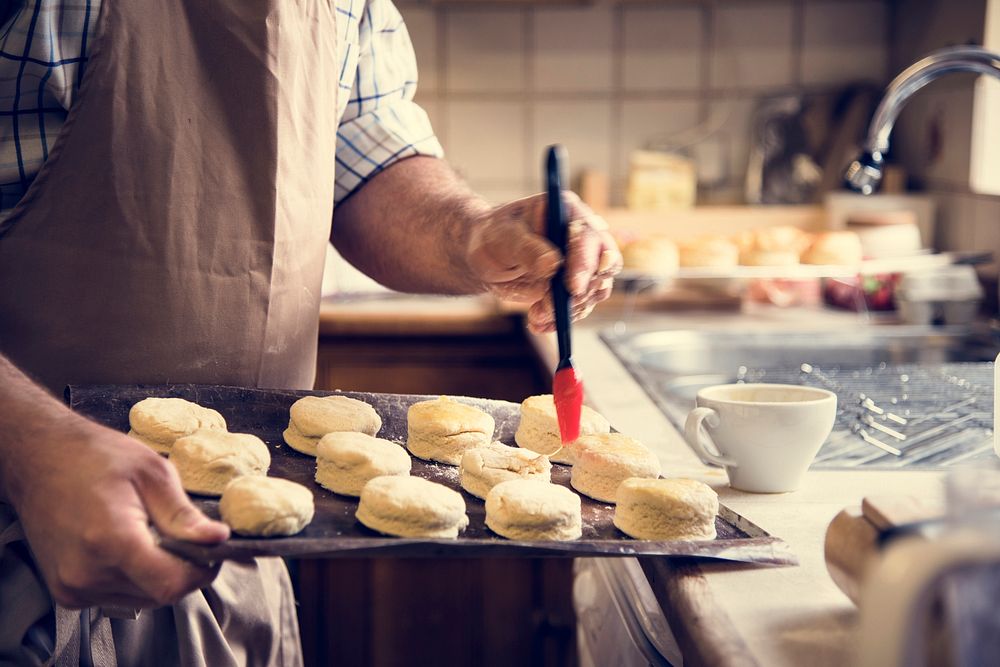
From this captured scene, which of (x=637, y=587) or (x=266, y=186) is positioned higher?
(x=266, y=186)

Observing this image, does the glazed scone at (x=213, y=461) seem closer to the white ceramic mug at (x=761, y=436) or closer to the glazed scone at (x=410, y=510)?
the glazed scone at (x=410, y=510)

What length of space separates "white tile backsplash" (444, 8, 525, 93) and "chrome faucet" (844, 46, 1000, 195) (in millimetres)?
1729

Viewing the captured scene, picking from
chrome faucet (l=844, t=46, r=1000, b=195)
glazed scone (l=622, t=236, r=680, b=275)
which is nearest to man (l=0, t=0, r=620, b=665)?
chrome faucet (l=844, t=46, r=1000, b=195)

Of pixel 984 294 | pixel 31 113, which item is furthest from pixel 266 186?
pixel 984 294

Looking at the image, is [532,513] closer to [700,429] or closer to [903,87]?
[700,429]

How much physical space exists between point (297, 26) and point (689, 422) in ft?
1.98

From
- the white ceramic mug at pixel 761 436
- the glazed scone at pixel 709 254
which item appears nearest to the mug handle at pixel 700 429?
the white ceramic mug at pixel 761 436

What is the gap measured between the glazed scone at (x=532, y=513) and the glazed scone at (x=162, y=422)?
304mm

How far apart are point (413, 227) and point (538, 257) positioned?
35cm

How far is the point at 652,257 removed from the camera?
7.11 feet

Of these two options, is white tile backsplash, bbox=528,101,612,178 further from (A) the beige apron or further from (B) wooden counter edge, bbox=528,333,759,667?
(B) wooden counter edge, bbox=528,333,759,667

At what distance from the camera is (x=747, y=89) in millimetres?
2965

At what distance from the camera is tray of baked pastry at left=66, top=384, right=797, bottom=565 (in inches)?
29.7

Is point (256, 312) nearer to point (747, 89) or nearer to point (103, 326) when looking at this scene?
point (103, 326)
